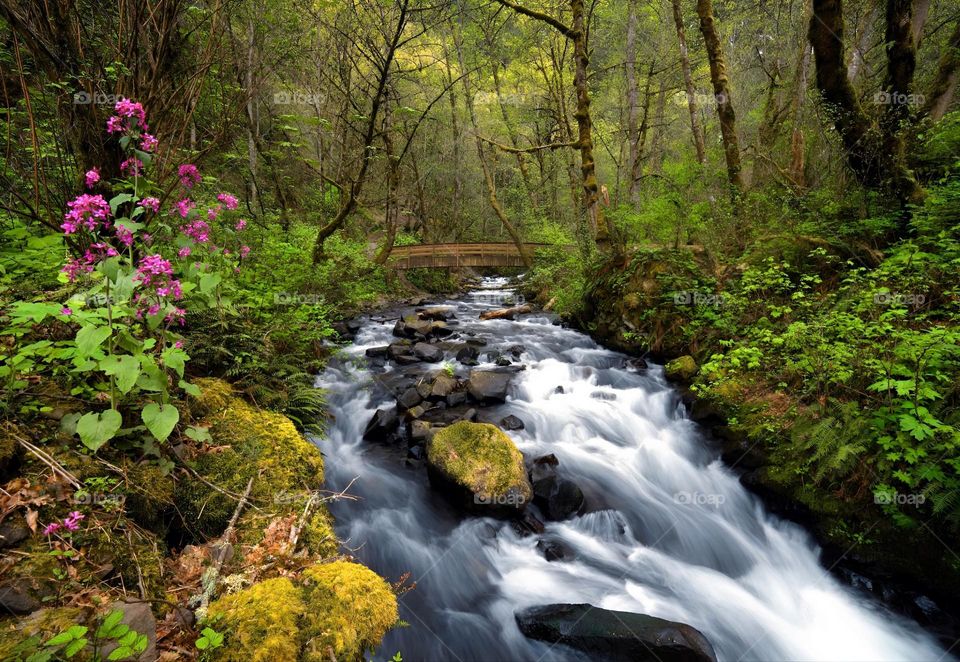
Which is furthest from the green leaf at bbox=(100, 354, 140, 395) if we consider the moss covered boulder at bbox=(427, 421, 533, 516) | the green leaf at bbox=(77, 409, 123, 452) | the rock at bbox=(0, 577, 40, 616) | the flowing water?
the moss covered boulder at bbox=(427, 421, 533, 516)

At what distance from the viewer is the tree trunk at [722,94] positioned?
357 inches

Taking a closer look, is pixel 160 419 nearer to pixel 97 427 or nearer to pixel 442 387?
pixel 97 427

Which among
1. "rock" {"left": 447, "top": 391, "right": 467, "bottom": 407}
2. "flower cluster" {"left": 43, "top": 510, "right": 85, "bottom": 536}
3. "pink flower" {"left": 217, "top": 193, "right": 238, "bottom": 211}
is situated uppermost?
"pink flower" {"left": 217, "top": 193, "right": 238, "bottom": 211}

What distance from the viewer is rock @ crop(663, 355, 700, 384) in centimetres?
730

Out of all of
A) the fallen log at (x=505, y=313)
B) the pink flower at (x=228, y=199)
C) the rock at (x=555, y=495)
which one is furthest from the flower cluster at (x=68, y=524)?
the fallen log at (x=505, y=313)

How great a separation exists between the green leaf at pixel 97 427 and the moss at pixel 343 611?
1.33 m

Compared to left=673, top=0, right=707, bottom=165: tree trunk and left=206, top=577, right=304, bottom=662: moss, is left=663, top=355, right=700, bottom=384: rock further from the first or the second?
left=673, top=0, right=707, bottom=165: tree trunk

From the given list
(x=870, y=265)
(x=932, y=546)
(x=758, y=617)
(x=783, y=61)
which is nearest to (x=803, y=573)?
(x=758, y=617)

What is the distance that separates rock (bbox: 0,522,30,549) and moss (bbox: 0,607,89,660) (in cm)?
42

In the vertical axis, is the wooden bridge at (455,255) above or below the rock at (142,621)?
above

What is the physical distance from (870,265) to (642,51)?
708 inches

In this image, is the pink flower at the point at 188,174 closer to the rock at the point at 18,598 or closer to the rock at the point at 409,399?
the rock at the point at 18,598

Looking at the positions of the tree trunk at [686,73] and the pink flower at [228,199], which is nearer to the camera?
the pink flower at [228,199]

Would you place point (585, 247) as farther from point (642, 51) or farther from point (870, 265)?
point (642, 51)
